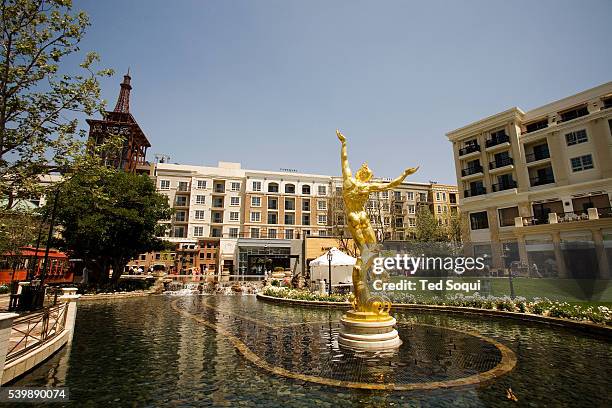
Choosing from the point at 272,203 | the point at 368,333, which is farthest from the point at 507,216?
the point at 272,203

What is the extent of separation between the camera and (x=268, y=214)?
2320 inches

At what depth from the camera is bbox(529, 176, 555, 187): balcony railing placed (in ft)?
115

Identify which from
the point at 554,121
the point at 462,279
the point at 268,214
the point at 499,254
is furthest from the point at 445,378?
the point at 268,214

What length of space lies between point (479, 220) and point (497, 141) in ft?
33.2

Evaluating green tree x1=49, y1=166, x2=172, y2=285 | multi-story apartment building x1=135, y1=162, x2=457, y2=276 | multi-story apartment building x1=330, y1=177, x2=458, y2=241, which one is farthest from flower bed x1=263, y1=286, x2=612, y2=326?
multi-story apartment building x1=330, y1=177, x2=458, y2=241

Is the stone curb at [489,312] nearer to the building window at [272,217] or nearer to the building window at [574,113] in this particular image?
the building window at [574,113]

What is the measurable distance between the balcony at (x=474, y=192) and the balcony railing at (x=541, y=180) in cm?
498

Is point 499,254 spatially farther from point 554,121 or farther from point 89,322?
point 554,121

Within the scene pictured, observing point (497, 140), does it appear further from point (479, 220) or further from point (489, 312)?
point (489, 312)

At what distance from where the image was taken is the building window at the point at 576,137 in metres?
32.5

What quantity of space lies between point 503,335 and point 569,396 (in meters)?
5.60

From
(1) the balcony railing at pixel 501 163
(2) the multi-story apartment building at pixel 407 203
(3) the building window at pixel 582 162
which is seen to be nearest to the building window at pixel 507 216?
(1) the balcony railing at pixel 501 163

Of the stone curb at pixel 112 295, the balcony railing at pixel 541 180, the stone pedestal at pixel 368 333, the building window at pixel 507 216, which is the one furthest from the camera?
the building window at pixel 507 216

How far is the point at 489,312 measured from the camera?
14.8m
